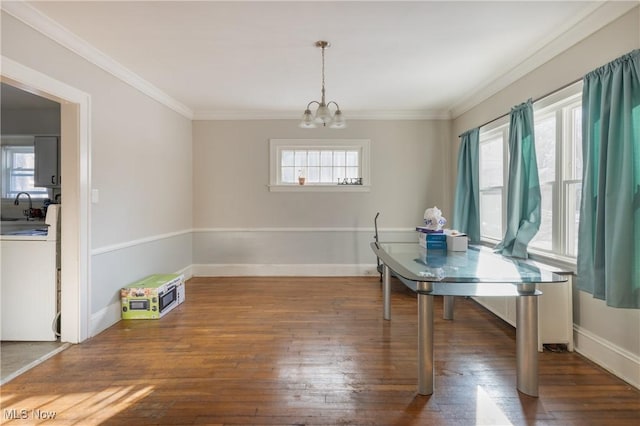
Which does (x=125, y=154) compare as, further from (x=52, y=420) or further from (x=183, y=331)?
(x=52, y=420)

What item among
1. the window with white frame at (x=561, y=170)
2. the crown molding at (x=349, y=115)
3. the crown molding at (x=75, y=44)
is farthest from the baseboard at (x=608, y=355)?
the crown molding at (x=75, y=44)

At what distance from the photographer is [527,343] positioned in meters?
1.86

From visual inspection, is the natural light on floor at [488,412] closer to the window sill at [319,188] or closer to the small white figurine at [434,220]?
the small white figurine at [434,220]

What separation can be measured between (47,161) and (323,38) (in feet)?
13.5

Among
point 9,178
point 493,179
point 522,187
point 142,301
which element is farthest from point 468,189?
point 9,178

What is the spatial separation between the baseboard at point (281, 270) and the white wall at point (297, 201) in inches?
0.6

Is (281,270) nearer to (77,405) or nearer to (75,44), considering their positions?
(77,405)

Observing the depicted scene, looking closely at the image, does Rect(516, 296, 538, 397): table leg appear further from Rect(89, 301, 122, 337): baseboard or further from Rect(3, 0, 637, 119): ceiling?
Rect(89, 301, 122, 337): baseboard

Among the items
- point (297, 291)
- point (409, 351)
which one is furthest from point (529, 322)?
point (297, 291)

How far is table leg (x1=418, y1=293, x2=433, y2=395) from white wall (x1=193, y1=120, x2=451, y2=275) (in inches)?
117

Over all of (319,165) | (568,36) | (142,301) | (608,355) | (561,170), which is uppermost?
(568,36)

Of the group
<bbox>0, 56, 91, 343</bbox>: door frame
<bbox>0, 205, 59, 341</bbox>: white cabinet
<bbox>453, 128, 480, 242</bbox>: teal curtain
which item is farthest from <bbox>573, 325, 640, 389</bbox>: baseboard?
<bbox>0, 205, 59, 341</bbox>: white cabinet

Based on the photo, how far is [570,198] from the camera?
2.60 meters

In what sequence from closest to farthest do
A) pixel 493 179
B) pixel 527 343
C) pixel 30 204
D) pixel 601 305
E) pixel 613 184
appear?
pixel 527 343
pixel 613 184
pixel 601 305
pixel 493 179
pixel 30 204
